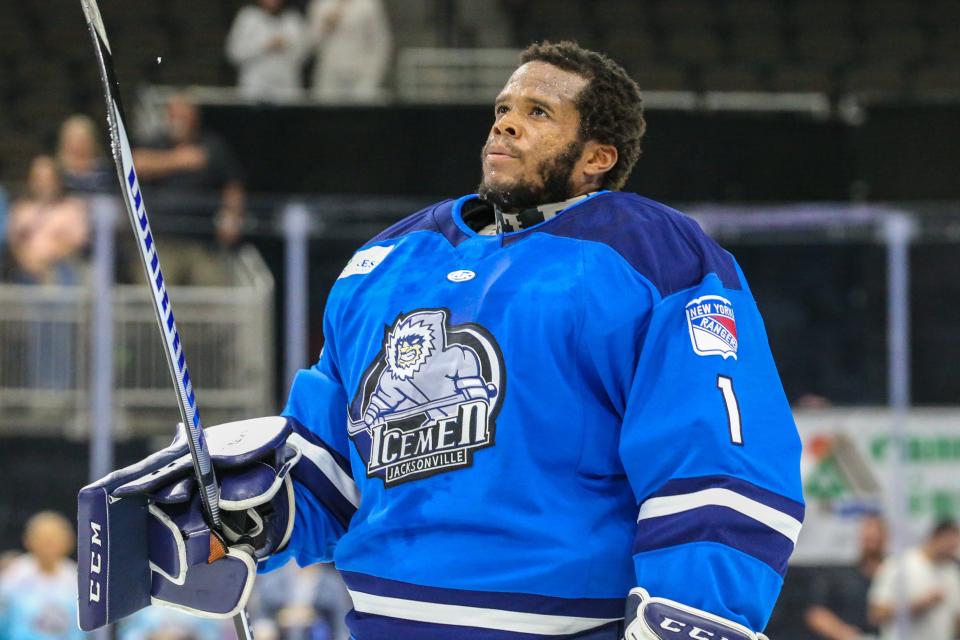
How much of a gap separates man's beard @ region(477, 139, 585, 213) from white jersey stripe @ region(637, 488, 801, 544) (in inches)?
20.6

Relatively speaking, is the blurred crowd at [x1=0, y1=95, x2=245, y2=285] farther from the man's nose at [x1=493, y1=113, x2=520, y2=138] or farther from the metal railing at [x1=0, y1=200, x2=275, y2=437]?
the man's nose at [x1=493, y1=113, x2=520, y2=138]

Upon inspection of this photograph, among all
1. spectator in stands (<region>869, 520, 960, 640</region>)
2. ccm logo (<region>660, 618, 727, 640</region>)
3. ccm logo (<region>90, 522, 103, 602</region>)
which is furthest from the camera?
spectator in stands (<region>869, 520, 960, 640</region>)

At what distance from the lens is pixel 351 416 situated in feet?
8.66

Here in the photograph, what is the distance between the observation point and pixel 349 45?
9.09 m

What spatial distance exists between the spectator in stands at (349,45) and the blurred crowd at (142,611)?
3.06m

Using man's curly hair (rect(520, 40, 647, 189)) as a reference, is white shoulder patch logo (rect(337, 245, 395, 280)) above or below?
below

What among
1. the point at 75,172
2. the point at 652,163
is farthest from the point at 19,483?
the point at 652,163

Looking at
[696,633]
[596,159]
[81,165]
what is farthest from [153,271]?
[81,165]

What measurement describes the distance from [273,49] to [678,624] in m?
7.26

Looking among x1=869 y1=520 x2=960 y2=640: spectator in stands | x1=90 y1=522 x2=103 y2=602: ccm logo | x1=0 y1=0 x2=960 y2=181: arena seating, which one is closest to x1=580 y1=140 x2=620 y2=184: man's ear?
x1=90 y1=522 x2=103 y2=602: ccm logo

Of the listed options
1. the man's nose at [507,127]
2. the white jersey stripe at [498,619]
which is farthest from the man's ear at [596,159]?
the white jersey stripe at [498,619]

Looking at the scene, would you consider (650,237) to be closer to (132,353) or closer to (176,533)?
(176,533)

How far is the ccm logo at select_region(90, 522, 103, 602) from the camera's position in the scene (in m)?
2.53

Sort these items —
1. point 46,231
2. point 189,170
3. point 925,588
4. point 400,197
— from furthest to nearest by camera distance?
point 400,197 → point 189,170 → point 46,231 → point 925,588
